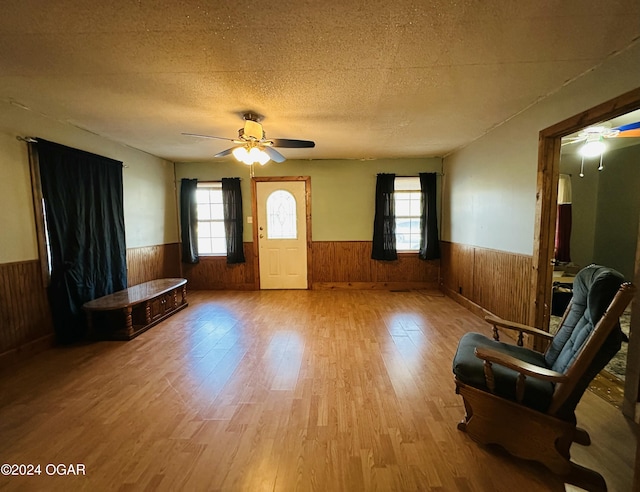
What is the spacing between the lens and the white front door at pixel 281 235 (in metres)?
5.29

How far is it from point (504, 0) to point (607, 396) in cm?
264

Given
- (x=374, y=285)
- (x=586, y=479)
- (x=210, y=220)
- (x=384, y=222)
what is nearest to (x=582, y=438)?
(x=586, y=479)

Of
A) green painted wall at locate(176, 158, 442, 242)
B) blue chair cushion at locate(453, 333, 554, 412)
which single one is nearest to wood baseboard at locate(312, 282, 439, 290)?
green painted wall at locate(176, 158, 442, 242)

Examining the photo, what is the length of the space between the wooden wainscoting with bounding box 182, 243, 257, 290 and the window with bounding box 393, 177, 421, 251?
9.43ft

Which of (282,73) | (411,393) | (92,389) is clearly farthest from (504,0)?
(92,389)

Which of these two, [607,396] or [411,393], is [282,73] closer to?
[411,393]

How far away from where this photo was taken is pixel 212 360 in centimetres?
265

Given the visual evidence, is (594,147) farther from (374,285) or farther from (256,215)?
(256,215)

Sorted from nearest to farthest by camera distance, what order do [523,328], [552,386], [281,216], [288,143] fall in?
[552,386] < [523,328] < [288,143] < [281,216]

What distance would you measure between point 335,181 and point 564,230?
3.69 meters

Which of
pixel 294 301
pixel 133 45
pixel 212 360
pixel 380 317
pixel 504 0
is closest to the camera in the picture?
pixel 504 0

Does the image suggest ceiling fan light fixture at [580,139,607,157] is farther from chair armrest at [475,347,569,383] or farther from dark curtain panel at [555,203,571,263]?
chair armrest at [475,347,569,383]

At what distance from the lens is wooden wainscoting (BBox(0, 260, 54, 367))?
2549 mm

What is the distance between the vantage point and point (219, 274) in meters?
5.42
